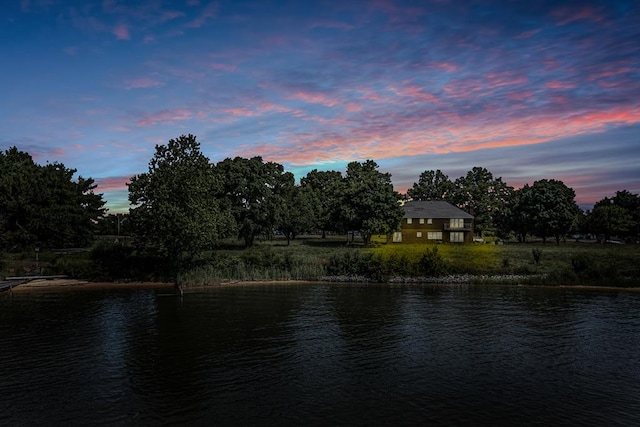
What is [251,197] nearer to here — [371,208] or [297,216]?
[371,208]

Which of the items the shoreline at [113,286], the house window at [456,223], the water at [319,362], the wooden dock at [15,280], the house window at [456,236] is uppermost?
the house window at [456,223]

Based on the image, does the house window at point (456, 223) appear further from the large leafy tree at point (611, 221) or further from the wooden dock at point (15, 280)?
the wooden dock at point (15, 280)

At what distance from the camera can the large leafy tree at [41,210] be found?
7512 cm

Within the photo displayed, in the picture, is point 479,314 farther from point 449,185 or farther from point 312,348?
point 449,185

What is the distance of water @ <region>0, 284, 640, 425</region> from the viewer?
62.2 feet

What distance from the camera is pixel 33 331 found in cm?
3291

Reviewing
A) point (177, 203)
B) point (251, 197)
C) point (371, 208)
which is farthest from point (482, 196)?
point (177, 203)

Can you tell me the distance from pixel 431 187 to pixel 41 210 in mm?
123046

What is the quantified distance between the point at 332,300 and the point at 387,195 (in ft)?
186

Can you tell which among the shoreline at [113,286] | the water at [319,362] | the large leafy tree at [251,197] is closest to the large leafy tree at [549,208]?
the shoreline at [113,286]

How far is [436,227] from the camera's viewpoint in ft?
372

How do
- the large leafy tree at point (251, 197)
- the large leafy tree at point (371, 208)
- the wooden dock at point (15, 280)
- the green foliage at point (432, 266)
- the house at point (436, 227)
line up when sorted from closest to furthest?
the wooden dock at point (15, 280), the green foliage at point (432, 266), the large leafy tree at point (251, 197), the large leafy tree at point (371, 208), the house at point (436, 227)

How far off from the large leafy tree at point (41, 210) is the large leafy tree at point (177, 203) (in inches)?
1017

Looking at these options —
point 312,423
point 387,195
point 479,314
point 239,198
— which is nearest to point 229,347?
point 312,423
